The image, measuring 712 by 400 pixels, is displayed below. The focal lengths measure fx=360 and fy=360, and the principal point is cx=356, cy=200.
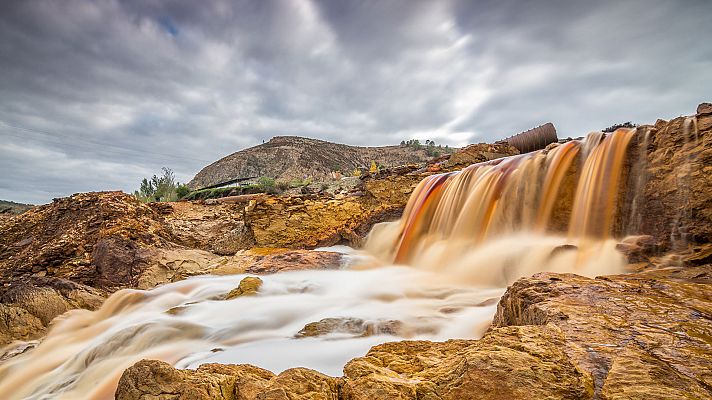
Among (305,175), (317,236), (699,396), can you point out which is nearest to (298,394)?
(699,396)

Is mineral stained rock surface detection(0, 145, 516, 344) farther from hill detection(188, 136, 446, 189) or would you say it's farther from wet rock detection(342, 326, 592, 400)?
hill detection(188, 136, 446, 189)

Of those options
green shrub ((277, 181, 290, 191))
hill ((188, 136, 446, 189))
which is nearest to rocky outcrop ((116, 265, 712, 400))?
green shrub ((277, 181, 290, 191))

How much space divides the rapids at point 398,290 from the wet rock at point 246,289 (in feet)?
0.44

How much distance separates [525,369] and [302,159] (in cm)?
3649

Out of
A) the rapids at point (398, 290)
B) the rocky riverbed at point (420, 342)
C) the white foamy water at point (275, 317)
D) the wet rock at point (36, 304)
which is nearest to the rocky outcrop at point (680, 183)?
the rocky riverbed at point (420, 342)

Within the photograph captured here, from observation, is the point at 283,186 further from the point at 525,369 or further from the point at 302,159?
the point at 302,159

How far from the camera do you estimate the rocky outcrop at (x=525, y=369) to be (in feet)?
4.76

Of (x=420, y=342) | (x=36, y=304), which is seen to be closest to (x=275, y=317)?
(x=420, y=342)

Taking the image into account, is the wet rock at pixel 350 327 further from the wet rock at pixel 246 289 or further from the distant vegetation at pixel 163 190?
the distant vegetation at pixel 163 190

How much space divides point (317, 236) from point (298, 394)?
8530 mm

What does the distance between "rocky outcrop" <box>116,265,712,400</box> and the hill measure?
31.0 meters

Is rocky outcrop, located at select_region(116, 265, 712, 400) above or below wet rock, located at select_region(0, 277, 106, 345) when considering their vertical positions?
above

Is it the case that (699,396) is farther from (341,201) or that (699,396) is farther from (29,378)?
(341,201)

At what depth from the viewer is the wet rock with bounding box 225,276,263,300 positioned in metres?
5.47
